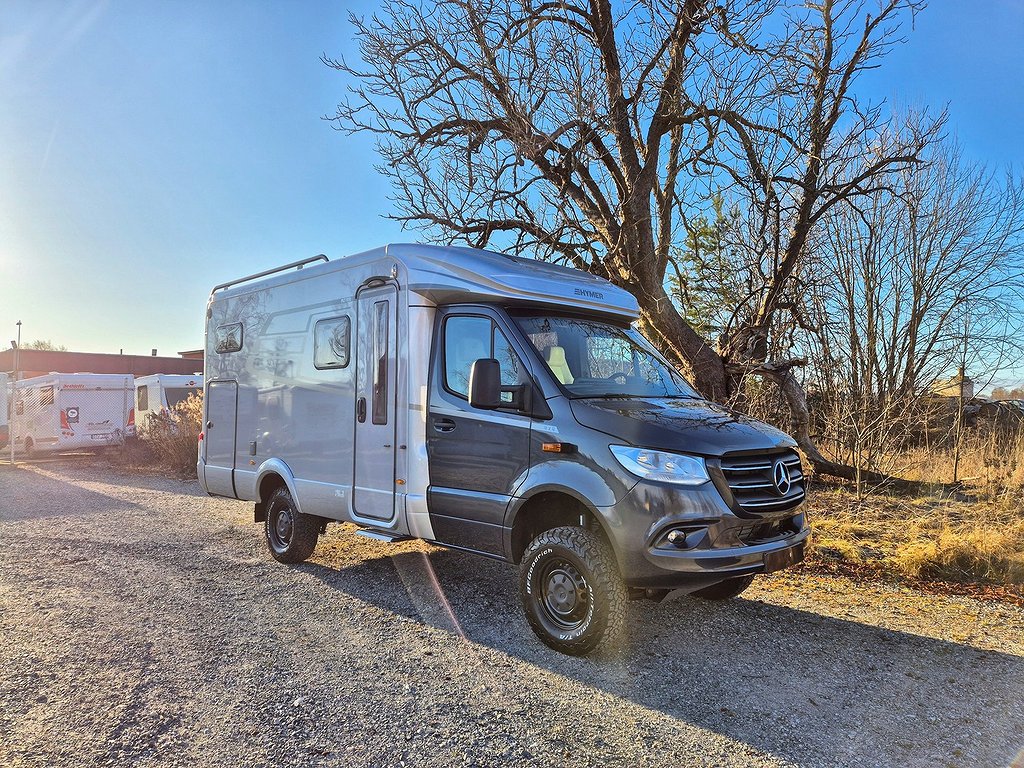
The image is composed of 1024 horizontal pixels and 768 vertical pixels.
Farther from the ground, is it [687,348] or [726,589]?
[687,348]

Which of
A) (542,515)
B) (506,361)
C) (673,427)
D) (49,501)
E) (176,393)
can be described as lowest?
(49,501)

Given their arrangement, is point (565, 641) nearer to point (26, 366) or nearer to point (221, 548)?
point (221, 548)

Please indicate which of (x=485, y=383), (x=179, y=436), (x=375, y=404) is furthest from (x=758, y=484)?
(x=179, y=436)

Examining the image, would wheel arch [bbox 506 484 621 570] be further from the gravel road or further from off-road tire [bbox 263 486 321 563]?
off-road tire [bbox 263 486 321 563]

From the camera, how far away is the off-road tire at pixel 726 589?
5.17 meters

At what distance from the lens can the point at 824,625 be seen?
509 cm

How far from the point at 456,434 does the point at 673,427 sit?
5.64 ft

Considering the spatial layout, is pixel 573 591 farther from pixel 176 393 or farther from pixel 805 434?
pixel 176 393

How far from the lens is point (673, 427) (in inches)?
167

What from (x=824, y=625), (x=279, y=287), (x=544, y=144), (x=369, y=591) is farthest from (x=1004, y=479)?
(x=279, y=287)

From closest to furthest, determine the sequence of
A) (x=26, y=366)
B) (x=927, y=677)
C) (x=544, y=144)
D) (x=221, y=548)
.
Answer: (x=927, y=677) < (x=221, y=548) < (x=544, y=144) < (x=26, y=366)

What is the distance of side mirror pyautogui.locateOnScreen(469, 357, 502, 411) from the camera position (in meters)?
4.67

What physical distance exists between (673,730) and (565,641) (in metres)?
1.05

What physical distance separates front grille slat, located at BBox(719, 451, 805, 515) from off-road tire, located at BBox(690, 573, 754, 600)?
88 centimetres
